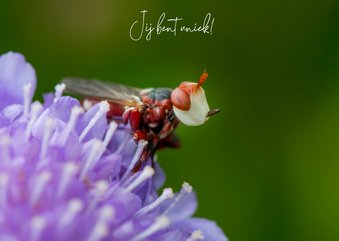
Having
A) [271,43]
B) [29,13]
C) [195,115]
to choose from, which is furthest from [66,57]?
[195,115]

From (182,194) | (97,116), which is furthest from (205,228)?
(97,116)

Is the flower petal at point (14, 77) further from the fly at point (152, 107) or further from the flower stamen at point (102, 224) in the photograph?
the flower stamen at point (102, 224)

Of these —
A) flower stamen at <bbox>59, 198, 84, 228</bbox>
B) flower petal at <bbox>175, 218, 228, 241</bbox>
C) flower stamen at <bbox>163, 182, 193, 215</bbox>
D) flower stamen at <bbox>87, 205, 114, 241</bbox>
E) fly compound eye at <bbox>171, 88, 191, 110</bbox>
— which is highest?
fly compound eye at <bbox>171, 88, 191, 110</bbox>

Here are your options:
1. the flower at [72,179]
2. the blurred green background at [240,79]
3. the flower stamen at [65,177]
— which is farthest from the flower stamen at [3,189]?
the blurred green background at [240,79]

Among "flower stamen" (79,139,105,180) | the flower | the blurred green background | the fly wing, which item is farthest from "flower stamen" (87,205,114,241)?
the blurred green background

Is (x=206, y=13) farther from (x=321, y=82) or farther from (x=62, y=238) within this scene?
(x=62, y=238)

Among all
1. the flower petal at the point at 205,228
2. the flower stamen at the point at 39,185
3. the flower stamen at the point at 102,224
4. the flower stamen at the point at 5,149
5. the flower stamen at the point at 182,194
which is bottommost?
the flower petal at the point at 205,228

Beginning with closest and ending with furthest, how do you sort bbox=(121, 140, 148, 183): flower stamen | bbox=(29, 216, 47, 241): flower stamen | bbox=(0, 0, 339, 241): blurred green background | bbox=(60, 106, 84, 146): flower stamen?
bbox=(29, 216, 47, 241): flower stamen < bbox=(60, 106, 84, 146): flower stamen < bbox=(121, 140, 148, 183): flower stamen < bbox=(0, 0, 339, 241): blurred green background

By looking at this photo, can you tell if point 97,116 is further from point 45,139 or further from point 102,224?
point 102,224

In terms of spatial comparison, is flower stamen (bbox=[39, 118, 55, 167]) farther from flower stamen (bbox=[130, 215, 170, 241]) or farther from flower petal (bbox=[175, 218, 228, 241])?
flower petal (bbox=[175, 218, 228, 241])
